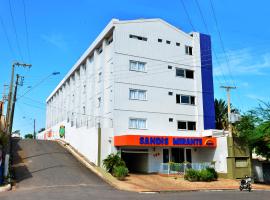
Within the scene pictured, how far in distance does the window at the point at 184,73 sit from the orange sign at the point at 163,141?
7.74m

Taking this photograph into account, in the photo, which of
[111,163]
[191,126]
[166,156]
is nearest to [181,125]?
[191,126]

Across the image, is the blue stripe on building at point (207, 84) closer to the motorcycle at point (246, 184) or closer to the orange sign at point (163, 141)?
the orange sign at point (163, 141)

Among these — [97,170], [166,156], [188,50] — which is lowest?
[97,170]

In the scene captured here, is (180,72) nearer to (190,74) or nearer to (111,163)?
(190,74)

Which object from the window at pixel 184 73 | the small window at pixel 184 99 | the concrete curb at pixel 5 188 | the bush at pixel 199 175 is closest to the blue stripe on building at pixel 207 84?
the window at pixel 184 73

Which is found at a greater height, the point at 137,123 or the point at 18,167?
the point at 137,123

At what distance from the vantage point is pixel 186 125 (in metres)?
36.5

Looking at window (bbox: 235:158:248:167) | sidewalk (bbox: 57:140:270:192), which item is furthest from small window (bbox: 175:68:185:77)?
sidewalk (bbox: 57:140:270:192)

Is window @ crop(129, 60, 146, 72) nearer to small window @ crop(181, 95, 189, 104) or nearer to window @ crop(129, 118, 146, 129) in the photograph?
window @ crop(129, 118, 146, 129)

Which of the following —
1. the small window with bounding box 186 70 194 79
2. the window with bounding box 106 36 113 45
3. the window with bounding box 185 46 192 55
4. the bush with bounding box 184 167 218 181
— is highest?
the window with bounding box 106 36 113 45

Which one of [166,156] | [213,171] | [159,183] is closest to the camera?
[159,183]

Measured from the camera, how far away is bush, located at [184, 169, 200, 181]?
2833 centimetres

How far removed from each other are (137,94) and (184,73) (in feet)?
21.9

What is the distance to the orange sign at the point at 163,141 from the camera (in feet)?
98.2
